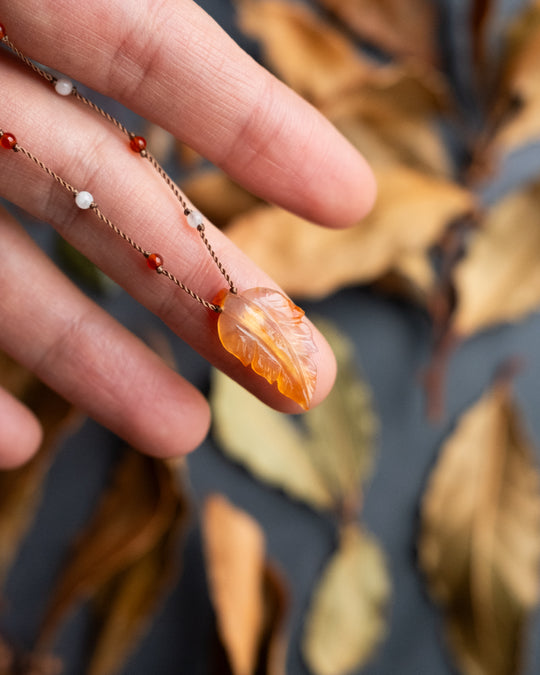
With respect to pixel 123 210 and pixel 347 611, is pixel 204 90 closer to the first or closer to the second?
pixel 123 210

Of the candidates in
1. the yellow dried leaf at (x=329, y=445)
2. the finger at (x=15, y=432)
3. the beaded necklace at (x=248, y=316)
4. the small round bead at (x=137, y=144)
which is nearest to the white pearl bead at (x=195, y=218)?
the beaded necklace at (x=248, y=316)

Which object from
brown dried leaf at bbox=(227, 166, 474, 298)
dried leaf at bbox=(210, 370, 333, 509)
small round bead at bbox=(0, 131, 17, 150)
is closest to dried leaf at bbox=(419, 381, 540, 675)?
dried leaf at bbox=(210, 370, 333, 509)

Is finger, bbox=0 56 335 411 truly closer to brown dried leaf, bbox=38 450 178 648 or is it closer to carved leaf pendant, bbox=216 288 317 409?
carved leaf pendant, bbox=216 288 317 409

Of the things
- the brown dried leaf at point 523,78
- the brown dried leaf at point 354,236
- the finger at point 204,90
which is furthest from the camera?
the brown dried leaf at point 523,78

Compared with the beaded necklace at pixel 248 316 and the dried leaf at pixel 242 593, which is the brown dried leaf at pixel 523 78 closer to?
the beaded necklace at pixel 248 316

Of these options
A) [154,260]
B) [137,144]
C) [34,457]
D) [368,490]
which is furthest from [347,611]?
[137,144]

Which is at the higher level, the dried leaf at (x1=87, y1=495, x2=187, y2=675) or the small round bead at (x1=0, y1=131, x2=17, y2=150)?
the small round bead at (x1=0, y1=131, x2=17, y2=150)
